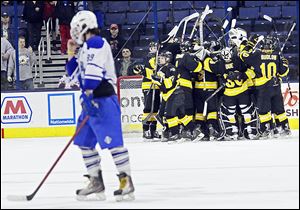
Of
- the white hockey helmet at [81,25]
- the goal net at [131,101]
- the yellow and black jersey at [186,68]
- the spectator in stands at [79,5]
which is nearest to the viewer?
the white hockey helmet at [81,25]

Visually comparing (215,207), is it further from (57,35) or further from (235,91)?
(57,35)

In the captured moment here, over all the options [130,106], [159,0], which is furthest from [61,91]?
[159,0]

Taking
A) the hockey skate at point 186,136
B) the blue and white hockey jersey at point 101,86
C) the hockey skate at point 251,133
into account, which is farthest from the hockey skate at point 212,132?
the blue and white hockey jersey at point 101,86

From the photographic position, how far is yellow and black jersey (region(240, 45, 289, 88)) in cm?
1410

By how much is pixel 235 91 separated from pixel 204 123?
0.58 m

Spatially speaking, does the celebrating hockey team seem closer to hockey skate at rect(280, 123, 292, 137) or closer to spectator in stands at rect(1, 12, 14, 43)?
hockey skate at rect(280, 123, 292, 137)

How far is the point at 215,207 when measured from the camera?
733cm

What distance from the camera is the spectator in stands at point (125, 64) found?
16.3m

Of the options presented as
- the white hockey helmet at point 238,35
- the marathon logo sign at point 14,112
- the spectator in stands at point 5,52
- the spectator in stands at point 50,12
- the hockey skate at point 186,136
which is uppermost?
the spectator in stands at point 50,12

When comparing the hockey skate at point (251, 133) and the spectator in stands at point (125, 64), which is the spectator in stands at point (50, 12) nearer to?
the spectator in stands at point (125, 64)

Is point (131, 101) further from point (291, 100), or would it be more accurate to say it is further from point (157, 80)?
point (291, 100)

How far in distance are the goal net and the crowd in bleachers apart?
41 centimetres

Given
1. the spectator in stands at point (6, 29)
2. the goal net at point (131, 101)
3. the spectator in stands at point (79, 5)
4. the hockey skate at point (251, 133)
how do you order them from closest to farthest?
the hockey skate at point (251, 133) → the goal net at point (131, 101) → the spectator in stands at point (6, 29) → the spectator in stands at point (79, 5)

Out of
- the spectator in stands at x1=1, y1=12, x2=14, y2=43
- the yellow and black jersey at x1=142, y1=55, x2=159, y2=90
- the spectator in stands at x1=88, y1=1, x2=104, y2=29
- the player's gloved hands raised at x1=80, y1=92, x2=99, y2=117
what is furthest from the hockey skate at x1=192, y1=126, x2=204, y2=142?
the player's gloved hands raised at x1=80, y1=92, x2=99, y2=117
